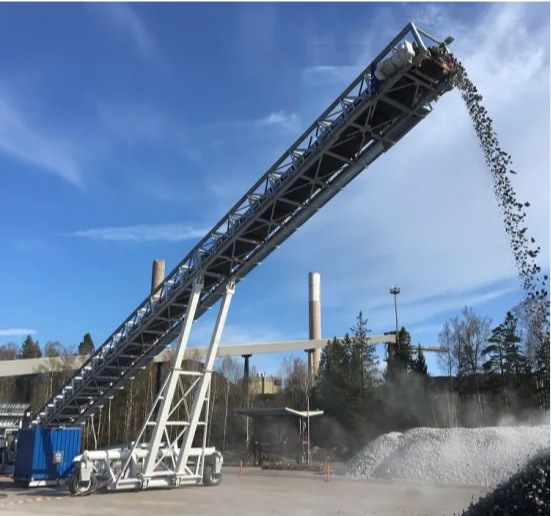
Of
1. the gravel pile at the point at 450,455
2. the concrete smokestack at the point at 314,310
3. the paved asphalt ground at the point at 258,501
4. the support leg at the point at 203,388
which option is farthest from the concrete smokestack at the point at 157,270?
the support leg at the point at 203,388

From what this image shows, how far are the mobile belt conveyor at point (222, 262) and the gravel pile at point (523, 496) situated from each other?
975 cm

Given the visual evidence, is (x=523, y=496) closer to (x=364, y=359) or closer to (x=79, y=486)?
(x=79, y=486)

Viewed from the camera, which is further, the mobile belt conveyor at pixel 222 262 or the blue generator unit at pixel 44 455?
the blue generator unit at pixel 44 455

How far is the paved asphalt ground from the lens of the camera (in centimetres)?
1507

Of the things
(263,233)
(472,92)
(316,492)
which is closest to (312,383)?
(316,492)

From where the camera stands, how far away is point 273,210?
17.7m

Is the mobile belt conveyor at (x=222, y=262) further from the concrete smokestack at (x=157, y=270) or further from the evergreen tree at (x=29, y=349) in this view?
the evergreen tree at (x=29, y=349)

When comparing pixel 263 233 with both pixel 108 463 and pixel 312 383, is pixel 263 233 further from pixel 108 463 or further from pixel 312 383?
pixel 312 383

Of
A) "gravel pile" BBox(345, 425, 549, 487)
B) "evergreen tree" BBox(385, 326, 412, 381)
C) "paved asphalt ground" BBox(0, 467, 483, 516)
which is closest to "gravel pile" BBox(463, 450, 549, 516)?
"paved asphalt ground" BBox(0, 467, 483, 516)

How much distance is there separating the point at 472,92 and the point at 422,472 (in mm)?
19210

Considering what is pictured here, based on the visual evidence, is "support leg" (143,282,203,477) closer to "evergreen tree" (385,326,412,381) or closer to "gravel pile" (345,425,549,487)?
"gravel pile" (345,425,549,487)

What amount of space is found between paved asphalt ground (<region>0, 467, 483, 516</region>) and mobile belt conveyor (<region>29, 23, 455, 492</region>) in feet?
3.64

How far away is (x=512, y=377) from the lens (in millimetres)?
49406

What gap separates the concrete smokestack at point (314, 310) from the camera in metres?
73.3
